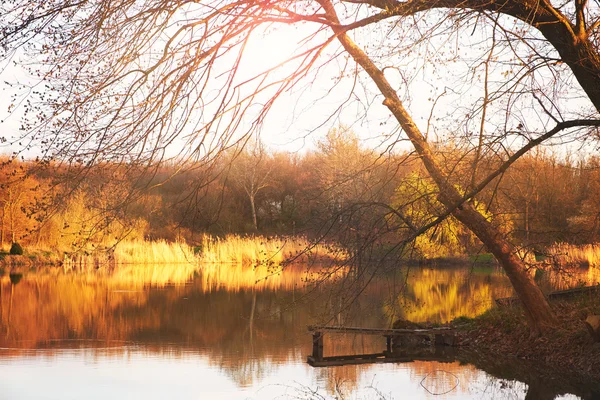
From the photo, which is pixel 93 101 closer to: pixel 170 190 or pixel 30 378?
pixel 30 378

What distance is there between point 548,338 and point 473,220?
1.97 m

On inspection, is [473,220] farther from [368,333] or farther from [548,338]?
[368,333]

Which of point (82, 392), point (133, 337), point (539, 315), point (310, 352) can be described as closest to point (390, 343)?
point (310, 352)

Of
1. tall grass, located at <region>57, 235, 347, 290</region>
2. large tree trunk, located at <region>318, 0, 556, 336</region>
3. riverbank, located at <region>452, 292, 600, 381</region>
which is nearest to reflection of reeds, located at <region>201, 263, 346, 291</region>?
tall grass, located at <region>57, 235, 347, 290</region>

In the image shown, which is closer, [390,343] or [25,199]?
[390,343]

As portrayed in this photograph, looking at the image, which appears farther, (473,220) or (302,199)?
(473,220)

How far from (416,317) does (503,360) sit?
183 inches

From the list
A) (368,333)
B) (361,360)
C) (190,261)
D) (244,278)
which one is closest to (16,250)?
(190,261)

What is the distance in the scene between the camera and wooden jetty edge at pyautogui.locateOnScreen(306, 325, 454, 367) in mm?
10414

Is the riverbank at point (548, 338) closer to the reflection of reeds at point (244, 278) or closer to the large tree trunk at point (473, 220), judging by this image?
the large tree trunk at point (473, 220)

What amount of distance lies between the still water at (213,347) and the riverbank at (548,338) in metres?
0.33

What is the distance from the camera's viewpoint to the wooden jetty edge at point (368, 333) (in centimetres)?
1041

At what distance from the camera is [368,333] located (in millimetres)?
11133

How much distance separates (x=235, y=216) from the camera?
36312 millimetres
